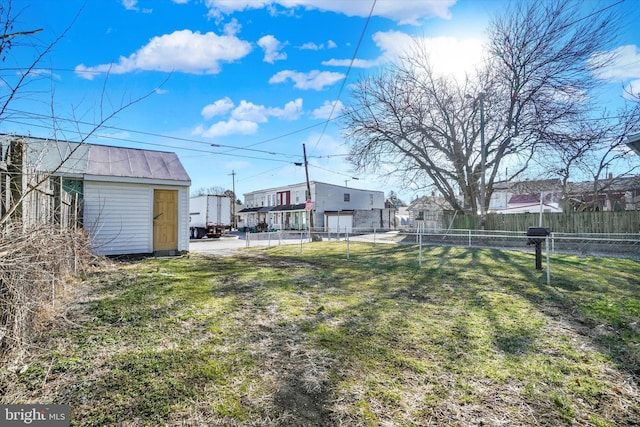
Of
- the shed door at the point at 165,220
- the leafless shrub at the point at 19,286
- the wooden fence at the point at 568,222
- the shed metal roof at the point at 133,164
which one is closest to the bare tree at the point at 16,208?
the leafless shrub at the point at 19,286

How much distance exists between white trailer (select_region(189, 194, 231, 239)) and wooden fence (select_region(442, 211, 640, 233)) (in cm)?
1605

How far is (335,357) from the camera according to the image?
2.70m

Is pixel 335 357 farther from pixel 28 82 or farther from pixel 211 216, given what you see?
pixel 211 216

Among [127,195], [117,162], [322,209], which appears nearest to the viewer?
[127,195]

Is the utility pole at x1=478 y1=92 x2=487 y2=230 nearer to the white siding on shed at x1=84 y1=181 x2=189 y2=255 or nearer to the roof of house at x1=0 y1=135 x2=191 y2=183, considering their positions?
the roof of house at x1=0 y1=135 x2=191 y2=183

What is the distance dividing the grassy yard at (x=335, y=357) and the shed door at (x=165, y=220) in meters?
4.03

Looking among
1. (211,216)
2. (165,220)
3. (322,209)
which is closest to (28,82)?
(165,220)

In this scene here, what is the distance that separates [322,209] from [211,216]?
1322cm

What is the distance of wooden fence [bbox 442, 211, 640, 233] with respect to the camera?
483 inches

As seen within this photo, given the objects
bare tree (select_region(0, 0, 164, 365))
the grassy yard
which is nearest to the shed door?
the grassy yard

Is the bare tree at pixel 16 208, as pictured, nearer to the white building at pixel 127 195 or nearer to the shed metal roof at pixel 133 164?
the white building at pixel 127 195

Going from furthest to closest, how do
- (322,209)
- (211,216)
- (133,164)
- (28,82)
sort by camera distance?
(322,209) → (211,216) → (133,164) → (28,82)

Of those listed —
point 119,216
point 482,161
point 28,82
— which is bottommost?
point 119,216

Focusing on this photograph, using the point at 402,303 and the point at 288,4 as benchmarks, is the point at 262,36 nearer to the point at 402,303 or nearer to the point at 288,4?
the point at 288,4
